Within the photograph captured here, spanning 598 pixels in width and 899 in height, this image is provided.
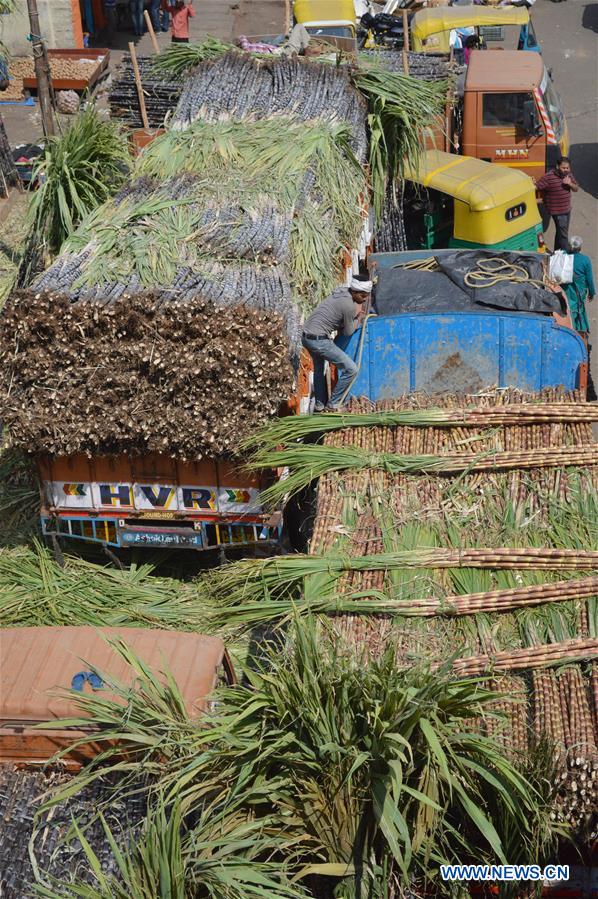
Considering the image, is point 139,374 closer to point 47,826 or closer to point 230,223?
point 230,223

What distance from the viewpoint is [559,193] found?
14016 millimetres

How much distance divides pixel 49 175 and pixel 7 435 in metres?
3.87

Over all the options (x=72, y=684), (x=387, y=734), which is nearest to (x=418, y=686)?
(x=387, y=734)

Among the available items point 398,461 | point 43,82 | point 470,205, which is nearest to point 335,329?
point 398,461

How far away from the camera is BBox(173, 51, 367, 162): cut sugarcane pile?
11.7 m

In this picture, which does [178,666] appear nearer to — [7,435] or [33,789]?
[33,789]

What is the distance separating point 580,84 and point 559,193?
323 inches

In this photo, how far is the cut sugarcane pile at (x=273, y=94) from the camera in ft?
38.5

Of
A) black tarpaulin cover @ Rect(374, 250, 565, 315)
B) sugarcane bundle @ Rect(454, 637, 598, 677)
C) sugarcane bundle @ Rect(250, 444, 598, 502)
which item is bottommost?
sugarcane bundle @ Rect(454, 637, 598, 677)

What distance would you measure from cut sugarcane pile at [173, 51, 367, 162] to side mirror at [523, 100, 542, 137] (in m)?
3.68

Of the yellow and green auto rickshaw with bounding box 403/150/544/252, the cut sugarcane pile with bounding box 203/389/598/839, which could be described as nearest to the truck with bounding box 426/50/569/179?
the yellow and green auto rickshaw with bounding box 403/150/544/252

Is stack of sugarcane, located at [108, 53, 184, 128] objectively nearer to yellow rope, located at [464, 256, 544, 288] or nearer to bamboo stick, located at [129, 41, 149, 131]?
bamboo stick, located at [129, 41, 149, 131]

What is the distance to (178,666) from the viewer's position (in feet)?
21.4

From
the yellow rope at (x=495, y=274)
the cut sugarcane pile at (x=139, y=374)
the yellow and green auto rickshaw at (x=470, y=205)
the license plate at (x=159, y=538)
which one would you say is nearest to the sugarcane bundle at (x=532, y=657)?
the cut sugarcane pile at (x=139, y=374)
